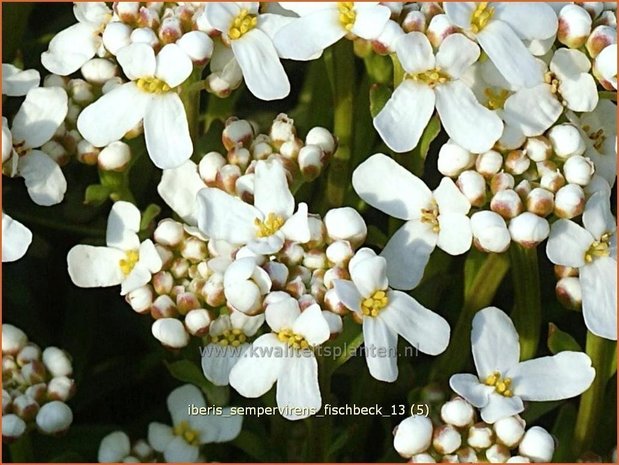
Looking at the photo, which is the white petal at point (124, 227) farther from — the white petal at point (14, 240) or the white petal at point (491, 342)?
the white petal at point (491, 342)

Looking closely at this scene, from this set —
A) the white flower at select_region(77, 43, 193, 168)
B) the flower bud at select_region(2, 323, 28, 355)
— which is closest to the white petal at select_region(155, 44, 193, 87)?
the white flower at select_region(77, 43, 193, 168)

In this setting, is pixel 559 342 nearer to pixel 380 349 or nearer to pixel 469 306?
pixel 469 306

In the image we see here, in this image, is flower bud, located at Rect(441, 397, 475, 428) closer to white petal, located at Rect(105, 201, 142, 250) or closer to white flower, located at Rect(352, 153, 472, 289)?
white flower, located at Rect(352, 153, 472, 289)

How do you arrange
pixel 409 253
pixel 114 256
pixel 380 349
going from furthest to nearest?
pixel 114 256, pixel 409 253, pixel 380 349

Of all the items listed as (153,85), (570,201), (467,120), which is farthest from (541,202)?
(153,85)

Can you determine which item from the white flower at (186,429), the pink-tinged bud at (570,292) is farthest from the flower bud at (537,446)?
the white flower at (186,429)

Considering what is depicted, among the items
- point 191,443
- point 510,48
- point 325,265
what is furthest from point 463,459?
point 510,48
